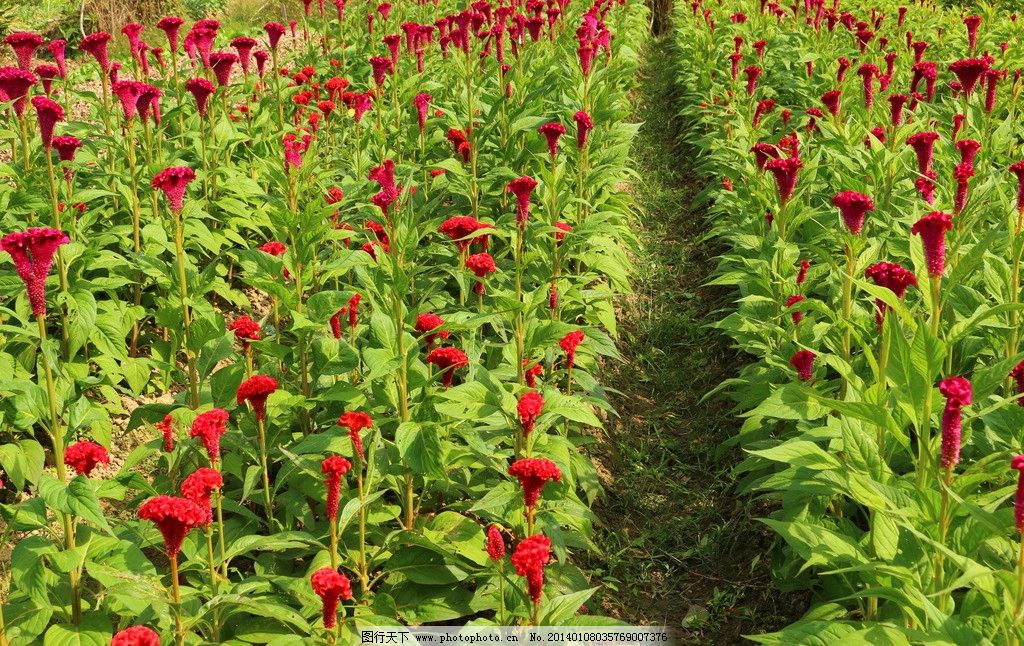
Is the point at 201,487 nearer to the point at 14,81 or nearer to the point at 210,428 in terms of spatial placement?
the point at 210,428

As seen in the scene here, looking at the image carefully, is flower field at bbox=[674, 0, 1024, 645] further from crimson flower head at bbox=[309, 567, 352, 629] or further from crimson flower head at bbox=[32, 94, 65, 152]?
crimson flower head at bbox=[32, 94, 65, 152]

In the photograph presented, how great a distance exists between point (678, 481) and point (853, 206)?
6.18 feet

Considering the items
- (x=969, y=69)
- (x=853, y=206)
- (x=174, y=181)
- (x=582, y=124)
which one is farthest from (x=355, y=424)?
(x=969, y=69)

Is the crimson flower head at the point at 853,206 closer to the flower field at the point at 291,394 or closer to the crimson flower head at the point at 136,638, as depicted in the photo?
the flower field at the point at 291,394

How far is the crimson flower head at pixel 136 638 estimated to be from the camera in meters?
2.13

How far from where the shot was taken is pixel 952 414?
2.24 meters

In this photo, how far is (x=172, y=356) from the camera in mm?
4273

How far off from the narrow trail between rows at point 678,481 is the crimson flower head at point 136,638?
2.11m

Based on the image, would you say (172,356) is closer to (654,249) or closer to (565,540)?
(565,540)

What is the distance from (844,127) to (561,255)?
2.37 m

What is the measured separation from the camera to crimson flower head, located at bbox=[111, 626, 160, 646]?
7.00ft

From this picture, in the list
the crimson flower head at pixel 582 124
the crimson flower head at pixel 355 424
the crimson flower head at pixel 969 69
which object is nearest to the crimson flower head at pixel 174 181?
the crimson flower head at pixel 355 424

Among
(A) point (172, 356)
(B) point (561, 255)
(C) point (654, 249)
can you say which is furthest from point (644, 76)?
(A) point (172, 356)

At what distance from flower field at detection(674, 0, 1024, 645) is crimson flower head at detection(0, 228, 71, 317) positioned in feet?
7.02
